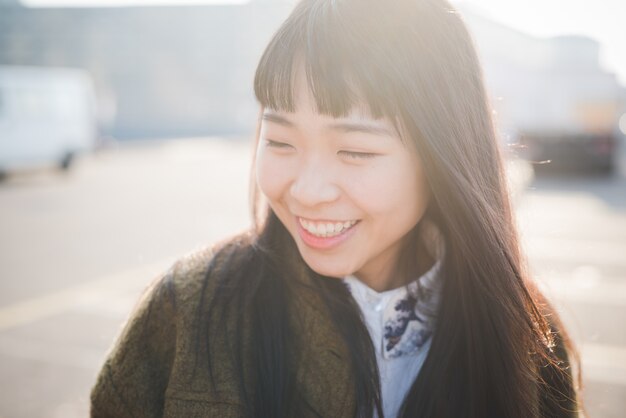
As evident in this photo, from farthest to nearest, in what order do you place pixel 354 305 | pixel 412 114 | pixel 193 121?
pixel 193 121 < pixel 354 305 < pixel 412 114

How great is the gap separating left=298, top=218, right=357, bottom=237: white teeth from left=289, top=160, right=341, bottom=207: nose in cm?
8

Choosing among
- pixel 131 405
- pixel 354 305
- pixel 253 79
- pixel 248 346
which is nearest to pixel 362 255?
pixel 354 305

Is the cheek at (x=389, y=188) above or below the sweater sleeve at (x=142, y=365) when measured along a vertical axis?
above

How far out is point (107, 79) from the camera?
4131cm

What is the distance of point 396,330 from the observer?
64.4 inches

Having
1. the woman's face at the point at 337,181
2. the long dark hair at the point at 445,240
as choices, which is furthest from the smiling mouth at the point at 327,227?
the long dark hair at the point at 445,240

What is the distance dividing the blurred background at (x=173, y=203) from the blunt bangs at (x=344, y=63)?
0.95ft

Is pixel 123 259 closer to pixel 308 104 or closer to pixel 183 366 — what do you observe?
pixel 183 366

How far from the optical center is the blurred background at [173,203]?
12.4ft

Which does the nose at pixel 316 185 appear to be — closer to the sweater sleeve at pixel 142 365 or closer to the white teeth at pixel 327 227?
the white teeth at pixel 327 227

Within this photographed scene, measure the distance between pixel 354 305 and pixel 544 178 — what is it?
1285 cm

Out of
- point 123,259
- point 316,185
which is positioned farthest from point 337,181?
point 123,259

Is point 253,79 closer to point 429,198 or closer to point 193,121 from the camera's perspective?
point 429,198

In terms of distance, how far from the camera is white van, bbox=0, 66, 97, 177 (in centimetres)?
1362
